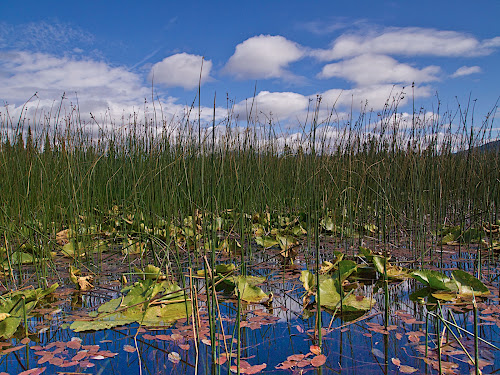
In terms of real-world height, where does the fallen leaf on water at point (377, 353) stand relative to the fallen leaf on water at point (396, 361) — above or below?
below

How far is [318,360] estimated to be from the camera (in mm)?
1051

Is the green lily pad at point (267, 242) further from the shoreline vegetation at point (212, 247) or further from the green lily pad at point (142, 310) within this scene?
the green lily pad at point (142, 310)

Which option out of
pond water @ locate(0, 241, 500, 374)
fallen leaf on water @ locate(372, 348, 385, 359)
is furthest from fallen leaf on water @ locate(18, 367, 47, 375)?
fallen leaf on water @ locate(372, 348, 385, 359)

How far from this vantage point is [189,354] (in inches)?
44.0

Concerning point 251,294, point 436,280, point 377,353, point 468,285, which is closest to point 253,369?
point 377,353

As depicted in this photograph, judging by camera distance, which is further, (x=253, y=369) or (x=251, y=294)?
(x=251, y=294)

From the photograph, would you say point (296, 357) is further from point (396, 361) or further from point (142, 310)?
point (142, 310)

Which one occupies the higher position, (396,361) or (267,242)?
(267,242)

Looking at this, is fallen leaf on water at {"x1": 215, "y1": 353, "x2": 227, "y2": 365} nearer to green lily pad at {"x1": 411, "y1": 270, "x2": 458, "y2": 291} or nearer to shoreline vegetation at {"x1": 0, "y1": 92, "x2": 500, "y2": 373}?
shoreline vegetation at {"x1": 0, "y1": 92, "x2": 500, "y2": 373}

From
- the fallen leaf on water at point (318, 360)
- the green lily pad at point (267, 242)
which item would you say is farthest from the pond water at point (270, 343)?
the green lily pad at point (267, 242)

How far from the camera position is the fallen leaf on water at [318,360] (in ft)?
3.40

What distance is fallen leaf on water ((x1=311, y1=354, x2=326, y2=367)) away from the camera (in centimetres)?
104

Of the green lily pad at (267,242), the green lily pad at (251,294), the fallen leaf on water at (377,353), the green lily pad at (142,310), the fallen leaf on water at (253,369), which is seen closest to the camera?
the fallen leaf on water at (253,369)

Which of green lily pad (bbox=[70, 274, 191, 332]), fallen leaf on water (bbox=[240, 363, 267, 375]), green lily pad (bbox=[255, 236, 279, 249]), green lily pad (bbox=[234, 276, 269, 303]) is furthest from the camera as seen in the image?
green lily pad (bbox=[255, 236, 279, 249])
